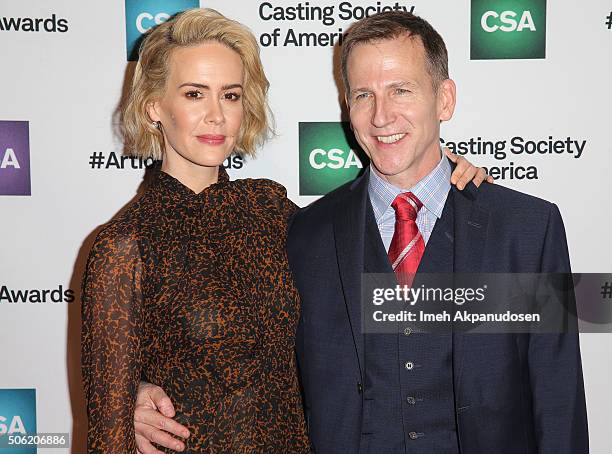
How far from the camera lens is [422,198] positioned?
6.89 ft

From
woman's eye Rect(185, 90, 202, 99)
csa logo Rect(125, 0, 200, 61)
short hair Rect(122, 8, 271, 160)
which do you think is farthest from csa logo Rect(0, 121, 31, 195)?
woman's eye Rect(185, 90, 202, 99)

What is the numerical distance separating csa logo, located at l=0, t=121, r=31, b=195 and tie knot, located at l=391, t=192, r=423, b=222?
5.14 feet

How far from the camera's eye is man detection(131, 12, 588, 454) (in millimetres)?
1932

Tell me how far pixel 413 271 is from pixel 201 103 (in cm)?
80

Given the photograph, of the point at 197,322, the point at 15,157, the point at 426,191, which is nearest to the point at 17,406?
the point at 15,157

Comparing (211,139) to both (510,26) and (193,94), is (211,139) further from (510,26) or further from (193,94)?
(510,26)

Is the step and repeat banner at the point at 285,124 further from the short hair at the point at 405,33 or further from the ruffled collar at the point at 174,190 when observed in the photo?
the ruffled collar at the point at 174,190

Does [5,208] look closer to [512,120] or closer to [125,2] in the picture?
[125,2]

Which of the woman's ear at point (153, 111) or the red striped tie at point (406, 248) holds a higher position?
the woman's ear at point (153, 111)

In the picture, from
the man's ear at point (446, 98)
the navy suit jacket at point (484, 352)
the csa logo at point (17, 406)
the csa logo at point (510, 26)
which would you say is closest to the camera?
the navy suit jacket at point (484, 352)

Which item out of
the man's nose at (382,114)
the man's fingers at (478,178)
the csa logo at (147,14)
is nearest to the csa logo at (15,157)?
the csa logo at (147,14)

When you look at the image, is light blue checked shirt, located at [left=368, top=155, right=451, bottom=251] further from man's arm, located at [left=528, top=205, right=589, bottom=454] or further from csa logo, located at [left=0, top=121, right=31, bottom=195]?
csa logo, located at [left=0, top=121, right=31, bottom=195]

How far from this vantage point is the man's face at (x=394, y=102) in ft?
6.70

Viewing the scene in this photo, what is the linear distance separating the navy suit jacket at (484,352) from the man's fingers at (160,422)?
0.43m
